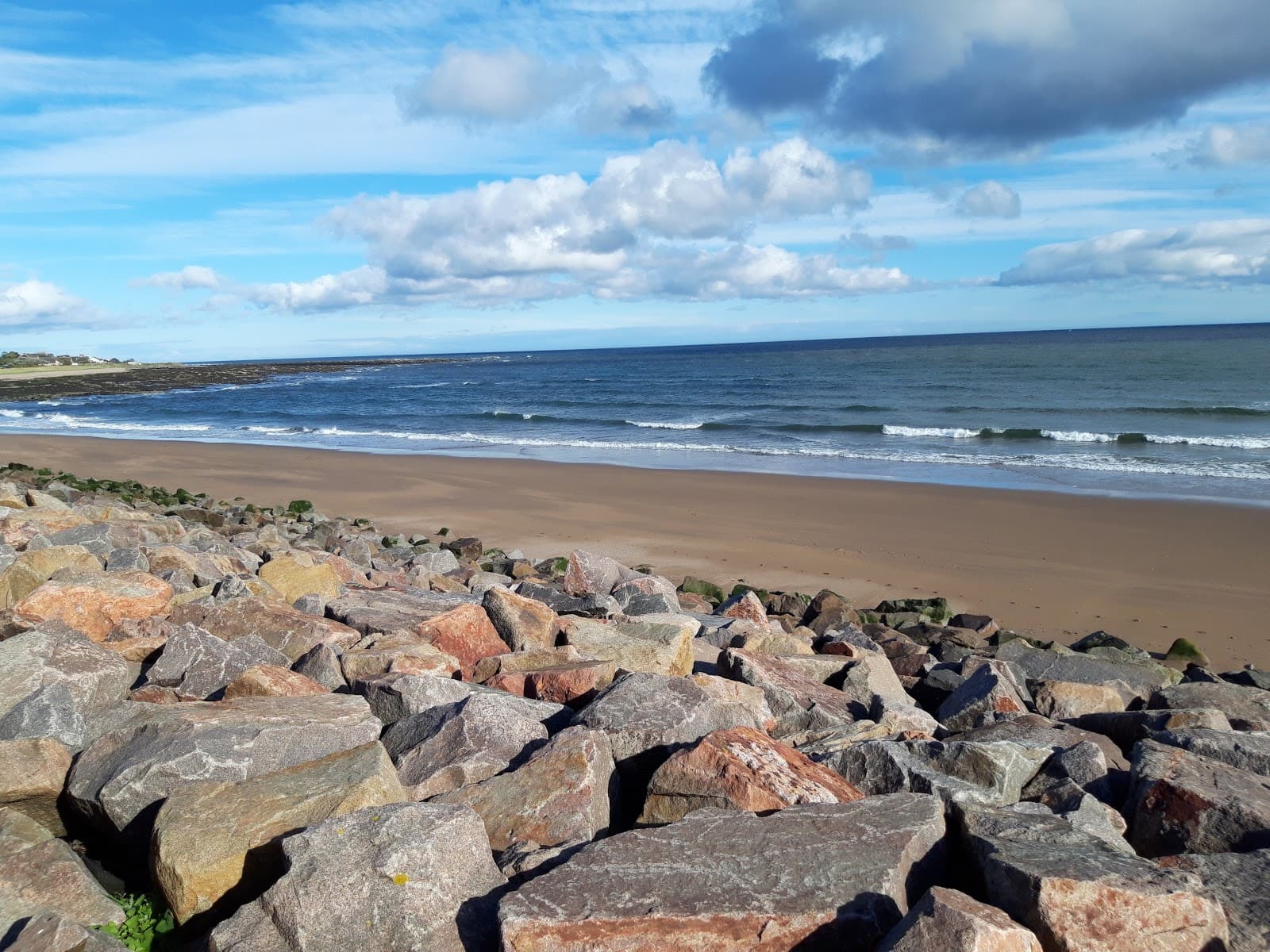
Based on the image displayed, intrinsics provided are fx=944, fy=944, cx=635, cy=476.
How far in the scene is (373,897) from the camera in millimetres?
3004

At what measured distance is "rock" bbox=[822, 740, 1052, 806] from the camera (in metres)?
3.83

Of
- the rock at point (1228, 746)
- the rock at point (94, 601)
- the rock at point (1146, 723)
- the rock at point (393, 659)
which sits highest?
the rock at point (94, 601)

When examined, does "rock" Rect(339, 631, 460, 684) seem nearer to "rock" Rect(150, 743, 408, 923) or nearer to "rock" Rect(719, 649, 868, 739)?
"rock" Rect(150, 743, 408, 923)

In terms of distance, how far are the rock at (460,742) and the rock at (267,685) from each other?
0.60 m

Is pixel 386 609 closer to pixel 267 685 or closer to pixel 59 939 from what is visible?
pixel 267 685

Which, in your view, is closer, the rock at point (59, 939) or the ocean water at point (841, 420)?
the rock at point (59, 939)

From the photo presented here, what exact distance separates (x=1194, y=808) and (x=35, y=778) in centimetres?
472

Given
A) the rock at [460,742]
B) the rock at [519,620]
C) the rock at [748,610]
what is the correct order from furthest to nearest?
1. the rock at [748,610]
2. the rock at [519,620]
3. the rock at [460,742]

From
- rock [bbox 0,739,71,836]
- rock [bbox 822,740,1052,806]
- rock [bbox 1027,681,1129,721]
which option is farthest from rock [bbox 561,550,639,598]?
rock [bbox 0,739,71,836]

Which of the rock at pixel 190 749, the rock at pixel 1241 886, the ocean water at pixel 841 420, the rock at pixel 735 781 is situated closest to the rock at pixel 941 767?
the rock at pixel 735 781

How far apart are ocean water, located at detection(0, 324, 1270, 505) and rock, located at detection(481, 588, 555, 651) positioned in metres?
15.3

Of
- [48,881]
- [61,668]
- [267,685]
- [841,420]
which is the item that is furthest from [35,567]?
[841,420]

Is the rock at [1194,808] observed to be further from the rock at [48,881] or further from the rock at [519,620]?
the rock at [48,881]

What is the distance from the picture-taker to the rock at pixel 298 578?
24.8ft
